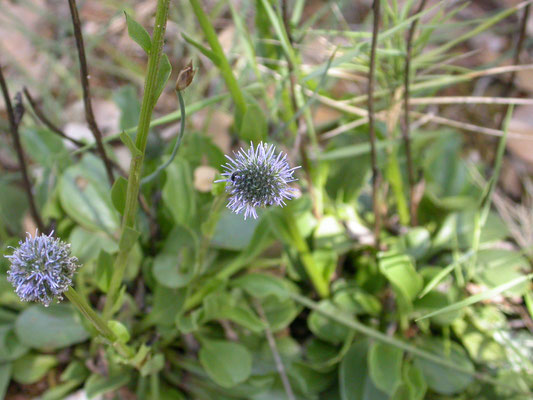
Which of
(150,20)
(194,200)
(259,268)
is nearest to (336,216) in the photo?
(259,268)

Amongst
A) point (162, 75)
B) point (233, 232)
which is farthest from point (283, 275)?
point (162, 75)

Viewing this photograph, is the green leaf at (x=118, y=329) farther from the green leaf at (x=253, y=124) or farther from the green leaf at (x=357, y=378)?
the green leaf at (x=357, y=378)

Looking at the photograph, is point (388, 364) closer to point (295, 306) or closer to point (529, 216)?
point (295, 306)

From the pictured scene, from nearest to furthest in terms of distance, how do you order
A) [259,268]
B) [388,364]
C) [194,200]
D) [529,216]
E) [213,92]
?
[388,364] → [194,200] → [259,268] → [529,216] → [213,92]

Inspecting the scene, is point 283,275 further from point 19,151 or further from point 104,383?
point 19,151

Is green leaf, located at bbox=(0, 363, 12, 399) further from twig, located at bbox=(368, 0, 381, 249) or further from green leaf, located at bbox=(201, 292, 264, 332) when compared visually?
twig, located at bbox=(368, 0, 381, 249)

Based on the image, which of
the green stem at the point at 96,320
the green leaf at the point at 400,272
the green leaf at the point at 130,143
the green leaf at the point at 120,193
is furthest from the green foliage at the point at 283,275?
the green leaf at the point at 130,143
